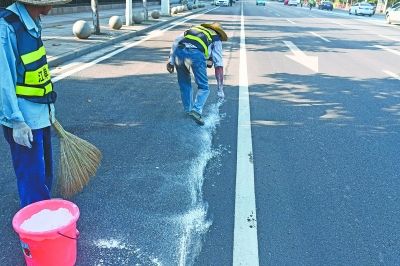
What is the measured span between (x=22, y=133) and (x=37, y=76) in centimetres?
41

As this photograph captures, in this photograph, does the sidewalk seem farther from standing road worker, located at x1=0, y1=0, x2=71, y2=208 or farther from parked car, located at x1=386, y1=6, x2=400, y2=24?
parked car, located at x1=386, y1=6, x2=400, y2=24

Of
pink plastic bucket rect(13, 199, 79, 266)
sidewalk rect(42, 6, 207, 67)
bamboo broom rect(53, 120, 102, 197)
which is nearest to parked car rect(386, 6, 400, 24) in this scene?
sidewalk rect(42, 6, 207, 67)

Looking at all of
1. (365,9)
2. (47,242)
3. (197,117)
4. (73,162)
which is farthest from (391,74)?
(365,9)

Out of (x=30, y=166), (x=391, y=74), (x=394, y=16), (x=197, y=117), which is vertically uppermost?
(x=394, y=16)

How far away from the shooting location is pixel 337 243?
10.2 ft

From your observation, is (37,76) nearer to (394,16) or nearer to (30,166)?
(30,166)

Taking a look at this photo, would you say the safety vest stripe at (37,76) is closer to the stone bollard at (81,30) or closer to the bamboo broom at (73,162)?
the bamboo broom at (73,162)

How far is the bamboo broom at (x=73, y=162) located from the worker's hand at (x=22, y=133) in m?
0.44

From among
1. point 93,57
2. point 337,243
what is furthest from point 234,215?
point 93,57

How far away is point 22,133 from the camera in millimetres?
2561

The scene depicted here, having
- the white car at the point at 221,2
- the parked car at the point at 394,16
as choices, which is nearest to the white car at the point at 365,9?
the parked car at the point at 394,16

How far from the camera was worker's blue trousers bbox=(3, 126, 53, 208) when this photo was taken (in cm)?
279

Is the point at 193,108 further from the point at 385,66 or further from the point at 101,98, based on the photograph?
the point at 385,66

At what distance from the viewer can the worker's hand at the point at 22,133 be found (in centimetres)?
255
